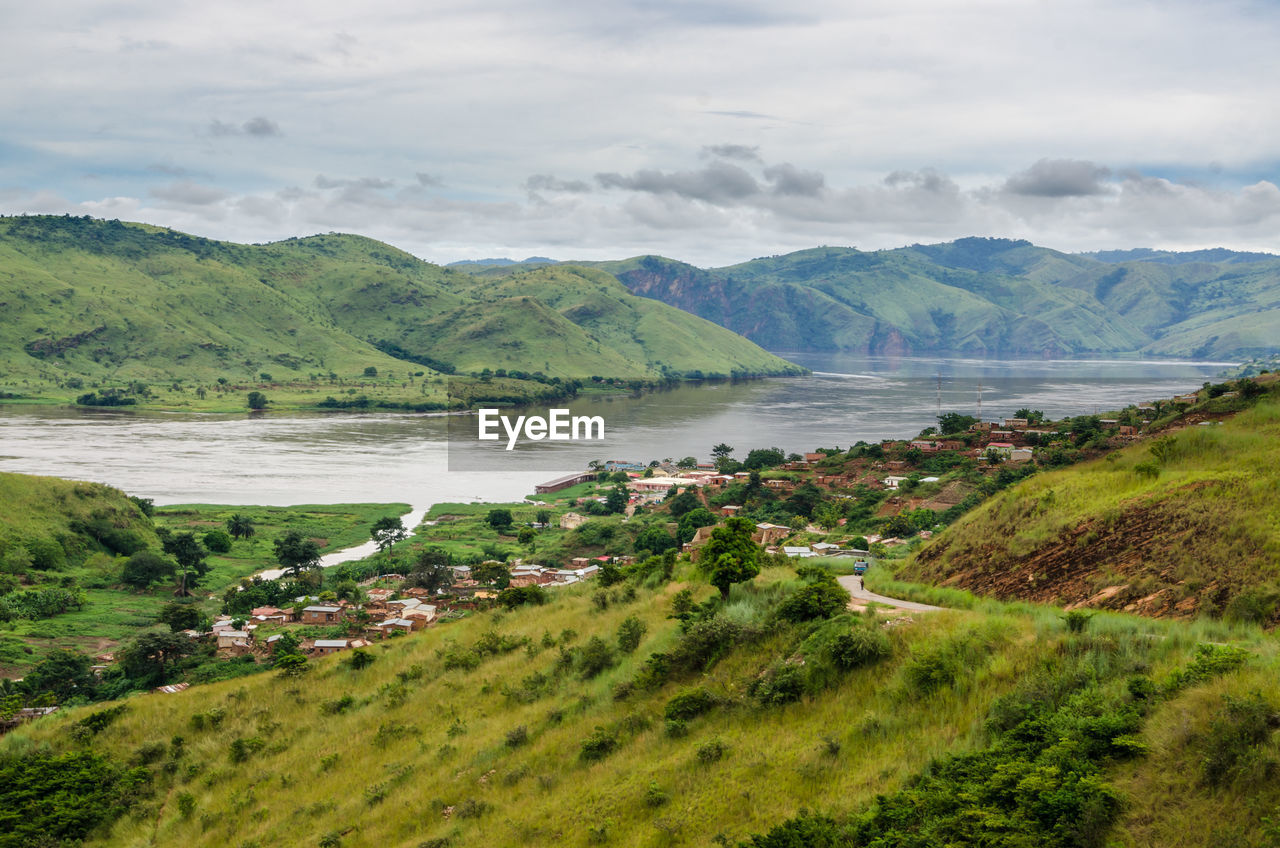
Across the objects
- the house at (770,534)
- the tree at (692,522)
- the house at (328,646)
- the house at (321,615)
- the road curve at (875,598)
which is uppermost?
the road curve at (875,598)

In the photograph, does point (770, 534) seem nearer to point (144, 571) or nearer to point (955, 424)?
point (955, 424)

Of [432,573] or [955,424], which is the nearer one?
[432,573]

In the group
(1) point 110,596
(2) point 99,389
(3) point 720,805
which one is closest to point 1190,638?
(3) point 720,805

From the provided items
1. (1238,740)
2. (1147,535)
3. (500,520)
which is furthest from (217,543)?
(1238,740)

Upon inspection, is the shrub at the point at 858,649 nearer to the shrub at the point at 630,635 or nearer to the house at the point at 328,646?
the shrub at the point at 630,635

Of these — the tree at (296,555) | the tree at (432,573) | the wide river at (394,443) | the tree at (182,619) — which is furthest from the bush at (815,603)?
the wide river at (394,443)

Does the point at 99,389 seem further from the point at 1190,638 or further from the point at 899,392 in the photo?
the point at 1190,638

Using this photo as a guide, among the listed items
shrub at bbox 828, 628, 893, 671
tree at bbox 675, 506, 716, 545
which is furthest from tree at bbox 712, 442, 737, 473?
shrub at bbox 828, 628, 893, 671

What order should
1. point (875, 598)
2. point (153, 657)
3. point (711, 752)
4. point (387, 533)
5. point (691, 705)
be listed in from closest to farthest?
1. point (711, 752)
2. point (691, 705)
3. point (875, 598)
4. point (153, 657)
5. point (387, 533)
